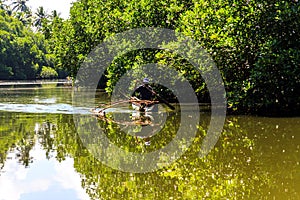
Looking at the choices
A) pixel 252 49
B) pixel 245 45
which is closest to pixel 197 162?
pixel 245 45

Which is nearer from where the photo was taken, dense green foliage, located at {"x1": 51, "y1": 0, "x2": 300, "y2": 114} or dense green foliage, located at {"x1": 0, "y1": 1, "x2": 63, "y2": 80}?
dense green foliage, located at {"x1": 51, "y1": 0, "x2": 300, "y2": 114}

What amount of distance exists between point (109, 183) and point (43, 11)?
78.6 meters

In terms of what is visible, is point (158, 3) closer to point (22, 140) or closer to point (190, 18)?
point (190, 18)

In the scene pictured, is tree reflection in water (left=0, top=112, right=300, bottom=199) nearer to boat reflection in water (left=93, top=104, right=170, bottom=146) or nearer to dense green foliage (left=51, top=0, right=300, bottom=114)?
boat reflection in water (left=93, top=104, right=170, bottom=146)

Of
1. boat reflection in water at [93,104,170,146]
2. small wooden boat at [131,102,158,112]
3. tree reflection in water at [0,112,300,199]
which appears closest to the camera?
tree reflection in water at [0,112,300,199]

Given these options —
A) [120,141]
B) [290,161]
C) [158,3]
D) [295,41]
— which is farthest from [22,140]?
[158,3]

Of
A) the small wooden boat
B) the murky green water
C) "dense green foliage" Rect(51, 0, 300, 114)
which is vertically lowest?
the murky green water

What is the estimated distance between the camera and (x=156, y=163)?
9.23 meters

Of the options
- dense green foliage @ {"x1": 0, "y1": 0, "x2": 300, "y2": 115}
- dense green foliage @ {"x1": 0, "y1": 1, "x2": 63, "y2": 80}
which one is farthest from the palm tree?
dense green foliage @ {"x1": 0, "y1": 0, "x2": 300, "y2": 115}

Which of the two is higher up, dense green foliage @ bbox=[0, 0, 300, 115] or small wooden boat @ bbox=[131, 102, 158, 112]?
dense green foliage @ bbox=[0, 0, 300, 115]

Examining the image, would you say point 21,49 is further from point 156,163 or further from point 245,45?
point 156,163

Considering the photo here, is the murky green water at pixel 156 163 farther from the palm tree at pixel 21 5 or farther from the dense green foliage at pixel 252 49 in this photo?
the palm tree at pixel 21 5

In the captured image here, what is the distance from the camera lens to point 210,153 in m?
9.96

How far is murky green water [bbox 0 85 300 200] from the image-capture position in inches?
287
